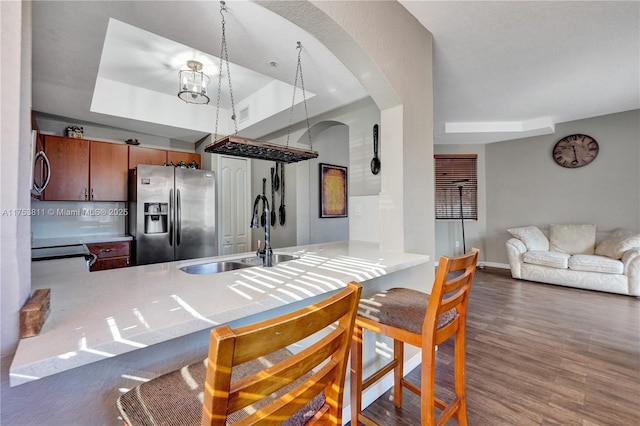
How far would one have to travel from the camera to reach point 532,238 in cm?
468

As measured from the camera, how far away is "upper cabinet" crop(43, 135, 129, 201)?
3186mm

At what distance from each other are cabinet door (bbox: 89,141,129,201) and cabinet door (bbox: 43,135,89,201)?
68mm

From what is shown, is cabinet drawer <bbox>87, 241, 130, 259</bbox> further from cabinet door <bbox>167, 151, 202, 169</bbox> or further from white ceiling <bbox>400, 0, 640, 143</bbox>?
white ceiling <bbox>400, 0, 640, 143</bbox>

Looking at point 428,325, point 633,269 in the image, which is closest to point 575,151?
point 633,269

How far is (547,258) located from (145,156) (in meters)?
6.14

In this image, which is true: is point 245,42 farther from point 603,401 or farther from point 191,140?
point 603,401

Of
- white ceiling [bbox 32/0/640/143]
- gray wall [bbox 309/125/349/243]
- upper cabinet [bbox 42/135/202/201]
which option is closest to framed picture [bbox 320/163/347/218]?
gray wall [bbox 309/125/349/243]

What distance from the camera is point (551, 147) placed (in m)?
4.91

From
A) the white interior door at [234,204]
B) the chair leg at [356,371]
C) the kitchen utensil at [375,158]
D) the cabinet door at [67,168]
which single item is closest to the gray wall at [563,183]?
the kitchen utensil at [375,158]

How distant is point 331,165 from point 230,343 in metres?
3.97

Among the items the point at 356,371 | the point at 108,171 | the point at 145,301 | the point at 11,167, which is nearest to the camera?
the point at 11,167

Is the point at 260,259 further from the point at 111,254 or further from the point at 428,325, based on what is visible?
the point at 111,254

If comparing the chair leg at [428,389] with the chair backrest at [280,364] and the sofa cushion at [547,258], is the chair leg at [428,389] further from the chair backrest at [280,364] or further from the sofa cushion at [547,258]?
the sofa cushion at [547,258]

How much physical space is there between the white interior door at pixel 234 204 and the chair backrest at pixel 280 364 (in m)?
3.90
